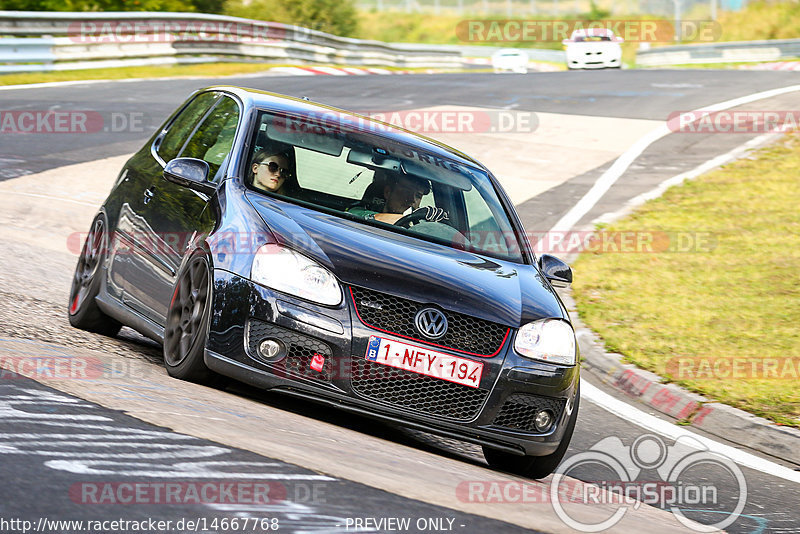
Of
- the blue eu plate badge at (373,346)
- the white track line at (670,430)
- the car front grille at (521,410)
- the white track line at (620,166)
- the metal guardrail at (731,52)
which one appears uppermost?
the blue eu plate badge at (373,346)

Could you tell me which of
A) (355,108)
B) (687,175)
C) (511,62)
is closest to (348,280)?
(687,175)

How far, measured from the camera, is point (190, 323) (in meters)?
5.64

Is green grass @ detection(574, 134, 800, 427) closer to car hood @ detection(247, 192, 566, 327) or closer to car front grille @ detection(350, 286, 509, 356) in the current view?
car hood @ detection(247, 192, 566, 327)

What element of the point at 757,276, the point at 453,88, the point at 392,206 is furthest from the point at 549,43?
the point at 392,206

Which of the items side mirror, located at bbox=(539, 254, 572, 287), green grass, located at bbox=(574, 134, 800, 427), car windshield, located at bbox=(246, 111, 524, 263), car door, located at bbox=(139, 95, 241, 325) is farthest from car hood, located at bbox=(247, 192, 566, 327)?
green grass, located at bbox=(574, 134, 800, 427)

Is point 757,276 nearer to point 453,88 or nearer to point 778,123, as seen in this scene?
point 778,123

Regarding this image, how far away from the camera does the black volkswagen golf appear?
527 centimetres

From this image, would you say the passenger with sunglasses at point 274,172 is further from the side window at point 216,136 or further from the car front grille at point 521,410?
the car front grille at point 521,410

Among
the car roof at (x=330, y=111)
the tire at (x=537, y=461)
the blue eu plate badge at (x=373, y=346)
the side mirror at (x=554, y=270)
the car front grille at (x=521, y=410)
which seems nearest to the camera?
the blue eu plate badge at (x=373, y=346)

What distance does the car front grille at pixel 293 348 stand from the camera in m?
5.26

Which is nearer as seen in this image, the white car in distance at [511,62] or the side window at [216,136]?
the side window at [216,136]

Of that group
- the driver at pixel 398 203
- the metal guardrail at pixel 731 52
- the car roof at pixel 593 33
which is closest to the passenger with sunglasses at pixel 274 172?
the driver at pixel 398 203

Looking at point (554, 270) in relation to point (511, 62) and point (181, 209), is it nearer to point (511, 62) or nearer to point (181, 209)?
point (181, 209)

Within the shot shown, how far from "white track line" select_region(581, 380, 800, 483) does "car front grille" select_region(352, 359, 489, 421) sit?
91.8 inches
